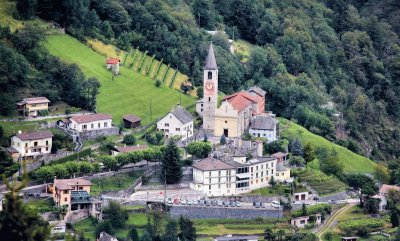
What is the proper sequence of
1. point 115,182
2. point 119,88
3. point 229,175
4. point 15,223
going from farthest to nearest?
point 119,88 < point 229,175 < point 115,182 < point 15,223

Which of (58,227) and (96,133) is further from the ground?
(96,133)

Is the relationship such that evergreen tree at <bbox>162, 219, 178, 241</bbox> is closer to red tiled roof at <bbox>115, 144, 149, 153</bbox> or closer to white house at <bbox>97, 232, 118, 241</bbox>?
white house at <bbox>97, 232, 118, 241</bbox>

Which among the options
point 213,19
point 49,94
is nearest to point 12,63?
point 49,94

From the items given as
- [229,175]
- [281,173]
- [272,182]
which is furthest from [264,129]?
[229,175]

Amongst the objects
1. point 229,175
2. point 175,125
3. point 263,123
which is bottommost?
point 229,175

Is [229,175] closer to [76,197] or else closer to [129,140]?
[129,140]

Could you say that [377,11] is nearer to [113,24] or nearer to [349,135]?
[349,135]

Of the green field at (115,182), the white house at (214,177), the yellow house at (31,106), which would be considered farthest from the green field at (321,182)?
the yellow house at (31,106)
